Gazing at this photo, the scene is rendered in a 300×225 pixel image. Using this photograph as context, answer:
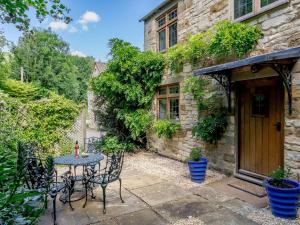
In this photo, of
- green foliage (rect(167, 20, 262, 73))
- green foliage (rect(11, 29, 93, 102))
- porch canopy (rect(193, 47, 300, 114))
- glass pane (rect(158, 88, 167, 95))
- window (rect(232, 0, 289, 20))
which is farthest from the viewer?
green foliage (rect(11, 29, 93, 102))

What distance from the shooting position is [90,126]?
17.5 meters

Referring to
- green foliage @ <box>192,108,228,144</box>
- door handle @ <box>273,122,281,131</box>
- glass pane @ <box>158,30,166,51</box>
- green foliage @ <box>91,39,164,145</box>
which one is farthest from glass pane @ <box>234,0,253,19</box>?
glass pane @ <box>158,30,166,51</box>

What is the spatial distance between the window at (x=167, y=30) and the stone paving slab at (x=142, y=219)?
525 centimetres

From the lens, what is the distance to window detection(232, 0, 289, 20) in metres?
3.99

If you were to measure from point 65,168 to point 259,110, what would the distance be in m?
4.78

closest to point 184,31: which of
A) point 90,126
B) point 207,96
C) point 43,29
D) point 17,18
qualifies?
point 207,96

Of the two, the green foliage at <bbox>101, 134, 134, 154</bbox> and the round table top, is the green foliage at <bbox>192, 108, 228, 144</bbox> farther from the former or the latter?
the green foliage at <bbox>101, 134, 134, 154</bbox>

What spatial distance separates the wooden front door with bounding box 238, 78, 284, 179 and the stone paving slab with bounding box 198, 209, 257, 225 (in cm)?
155

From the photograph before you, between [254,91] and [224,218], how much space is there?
2.56 meters

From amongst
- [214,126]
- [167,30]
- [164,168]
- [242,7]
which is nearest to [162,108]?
[164,168]

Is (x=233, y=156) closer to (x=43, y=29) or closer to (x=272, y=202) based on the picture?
(x=272, y=202)

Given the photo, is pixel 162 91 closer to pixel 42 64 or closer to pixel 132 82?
pixel 132 82

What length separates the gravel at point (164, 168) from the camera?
4.79 m

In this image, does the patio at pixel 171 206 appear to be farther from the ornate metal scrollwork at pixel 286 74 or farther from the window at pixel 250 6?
the window at pixel 250 6
